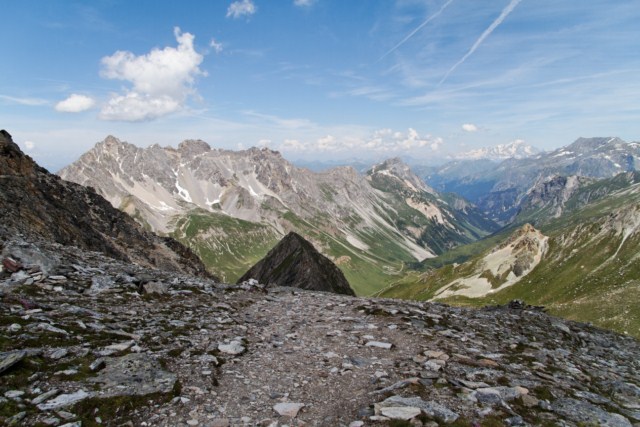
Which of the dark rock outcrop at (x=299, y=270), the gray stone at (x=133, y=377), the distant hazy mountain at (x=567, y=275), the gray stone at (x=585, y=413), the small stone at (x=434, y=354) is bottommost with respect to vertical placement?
the distant hazy mountain at (x=567, y=275)

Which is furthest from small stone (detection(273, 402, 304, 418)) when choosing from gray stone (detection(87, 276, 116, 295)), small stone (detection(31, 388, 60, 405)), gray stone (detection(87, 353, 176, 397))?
gray stone (detection(87, 276, 116, 295))

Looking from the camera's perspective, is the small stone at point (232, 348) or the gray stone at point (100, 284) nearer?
the small stone at point (232, 348)

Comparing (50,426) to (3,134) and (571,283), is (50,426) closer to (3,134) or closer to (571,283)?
(3,134)

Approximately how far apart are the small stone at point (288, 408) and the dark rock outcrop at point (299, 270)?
37.6m

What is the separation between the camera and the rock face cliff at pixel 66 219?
3603cm

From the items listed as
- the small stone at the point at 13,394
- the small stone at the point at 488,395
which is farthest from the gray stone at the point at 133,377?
the small stone at the point at 488,395

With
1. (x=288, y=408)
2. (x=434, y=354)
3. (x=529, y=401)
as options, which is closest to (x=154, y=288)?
(x=288, y=408)

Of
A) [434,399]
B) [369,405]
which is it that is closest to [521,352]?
[434,399]

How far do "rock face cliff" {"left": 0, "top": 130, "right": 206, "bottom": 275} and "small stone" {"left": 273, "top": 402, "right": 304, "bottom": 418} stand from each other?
72.8 ft

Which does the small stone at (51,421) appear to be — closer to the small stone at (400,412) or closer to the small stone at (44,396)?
the small stone at (44,396)

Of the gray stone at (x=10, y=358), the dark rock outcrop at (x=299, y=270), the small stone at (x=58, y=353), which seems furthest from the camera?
the dark rock outcrop at (x=299, y=270)

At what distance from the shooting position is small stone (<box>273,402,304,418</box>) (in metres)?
11.2

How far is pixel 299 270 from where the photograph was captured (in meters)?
52.8

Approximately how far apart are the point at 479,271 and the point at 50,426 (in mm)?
180210
